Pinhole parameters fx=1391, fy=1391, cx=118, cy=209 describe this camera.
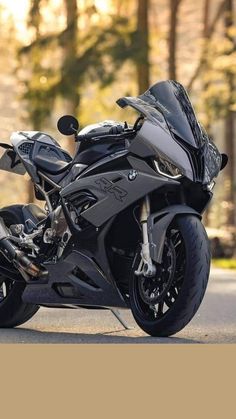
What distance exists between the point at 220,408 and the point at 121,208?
294cm

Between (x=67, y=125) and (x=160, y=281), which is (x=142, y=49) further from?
(x=160, y=281)

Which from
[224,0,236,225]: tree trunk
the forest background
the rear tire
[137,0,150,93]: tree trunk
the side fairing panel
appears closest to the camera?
the side fairing panel

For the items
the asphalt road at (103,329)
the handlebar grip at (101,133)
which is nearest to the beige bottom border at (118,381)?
the asphalt road at (103,329)

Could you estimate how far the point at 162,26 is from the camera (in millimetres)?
63875

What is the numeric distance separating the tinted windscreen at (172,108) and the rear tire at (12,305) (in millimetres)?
1481

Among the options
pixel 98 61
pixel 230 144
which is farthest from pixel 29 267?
pixel 230 144

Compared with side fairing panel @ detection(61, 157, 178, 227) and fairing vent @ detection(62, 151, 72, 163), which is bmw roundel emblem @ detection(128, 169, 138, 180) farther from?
fairing vent @ detection(62, 151, 72, 163)

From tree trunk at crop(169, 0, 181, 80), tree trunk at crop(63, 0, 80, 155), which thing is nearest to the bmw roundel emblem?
tree trunk at crop(63, 0, 80, 155)

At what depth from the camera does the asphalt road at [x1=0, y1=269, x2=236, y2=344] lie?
8.32 m

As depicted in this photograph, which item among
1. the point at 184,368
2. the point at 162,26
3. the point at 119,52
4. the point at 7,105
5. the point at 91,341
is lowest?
the point at 7,105

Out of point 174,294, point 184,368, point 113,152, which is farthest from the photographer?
point 113,152

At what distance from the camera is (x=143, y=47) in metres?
34.5

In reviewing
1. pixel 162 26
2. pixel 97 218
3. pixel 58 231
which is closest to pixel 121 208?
pixel 97 218

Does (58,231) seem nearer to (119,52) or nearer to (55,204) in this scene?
(55,204)
